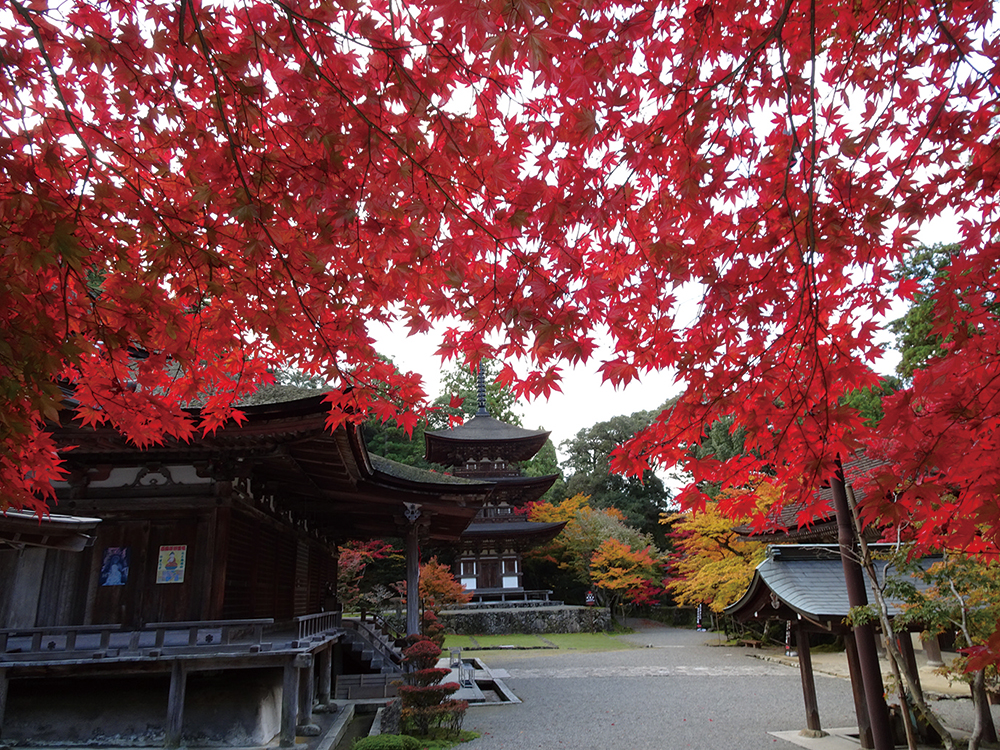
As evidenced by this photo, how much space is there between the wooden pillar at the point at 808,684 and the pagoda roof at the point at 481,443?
20.0 meters

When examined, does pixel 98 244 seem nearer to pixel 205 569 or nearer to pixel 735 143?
pixel 735 143

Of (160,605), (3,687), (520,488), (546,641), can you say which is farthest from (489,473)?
(3,687)

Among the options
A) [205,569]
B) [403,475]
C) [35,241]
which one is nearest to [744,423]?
[35,241]

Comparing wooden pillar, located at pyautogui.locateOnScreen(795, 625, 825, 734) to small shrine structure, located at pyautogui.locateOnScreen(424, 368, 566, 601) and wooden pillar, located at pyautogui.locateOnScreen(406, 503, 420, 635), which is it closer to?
wooden pillar, located at pyautogui.locateOnScreen(406, 503, 420, 635)

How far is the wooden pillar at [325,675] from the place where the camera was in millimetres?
10531

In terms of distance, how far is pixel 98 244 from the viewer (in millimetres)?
3371

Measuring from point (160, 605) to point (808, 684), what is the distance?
8299 millimetres

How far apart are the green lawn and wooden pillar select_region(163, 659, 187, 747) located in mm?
14462

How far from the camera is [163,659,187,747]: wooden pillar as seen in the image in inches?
279

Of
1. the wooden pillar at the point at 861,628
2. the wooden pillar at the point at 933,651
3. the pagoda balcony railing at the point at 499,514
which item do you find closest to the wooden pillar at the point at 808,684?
the wooden pillar at the point at 861,628

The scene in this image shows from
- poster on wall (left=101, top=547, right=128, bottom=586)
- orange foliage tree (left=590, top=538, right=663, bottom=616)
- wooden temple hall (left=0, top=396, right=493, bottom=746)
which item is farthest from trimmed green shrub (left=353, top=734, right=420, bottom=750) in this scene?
orange foliage tree (left=590, top=538, right=663, bottom=616)

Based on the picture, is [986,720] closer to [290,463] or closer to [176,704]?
[290,463]

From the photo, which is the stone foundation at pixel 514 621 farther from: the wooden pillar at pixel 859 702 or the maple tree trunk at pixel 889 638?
the maple tree trunk at pixel 889 638

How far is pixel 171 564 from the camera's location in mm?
7891
